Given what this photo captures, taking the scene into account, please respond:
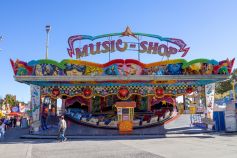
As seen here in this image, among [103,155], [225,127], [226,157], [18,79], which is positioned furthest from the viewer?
[225,127]

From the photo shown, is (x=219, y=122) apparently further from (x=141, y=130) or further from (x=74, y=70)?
(x=74, y=70)

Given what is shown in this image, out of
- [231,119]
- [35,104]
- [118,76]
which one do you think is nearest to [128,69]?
[118,76]

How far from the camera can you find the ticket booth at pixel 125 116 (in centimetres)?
2067

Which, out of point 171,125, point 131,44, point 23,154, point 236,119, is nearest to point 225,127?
point 236,119

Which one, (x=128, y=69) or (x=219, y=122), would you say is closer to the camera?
(x=128, y=69)

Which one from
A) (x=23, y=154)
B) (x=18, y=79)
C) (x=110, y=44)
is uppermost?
(x=110, y=44)

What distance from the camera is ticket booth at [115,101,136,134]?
20.7 meters

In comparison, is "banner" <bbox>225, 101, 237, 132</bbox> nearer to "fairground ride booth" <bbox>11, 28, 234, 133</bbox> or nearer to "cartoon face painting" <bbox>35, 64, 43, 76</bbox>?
"fairground ride booth" <bbox>11, 28, 234, 133</bbox>

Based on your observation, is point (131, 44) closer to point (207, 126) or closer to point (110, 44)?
point (110, 44)

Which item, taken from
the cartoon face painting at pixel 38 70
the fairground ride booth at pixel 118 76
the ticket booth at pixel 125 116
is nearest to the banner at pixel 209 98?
the fairground ride booth at pixel 118 76

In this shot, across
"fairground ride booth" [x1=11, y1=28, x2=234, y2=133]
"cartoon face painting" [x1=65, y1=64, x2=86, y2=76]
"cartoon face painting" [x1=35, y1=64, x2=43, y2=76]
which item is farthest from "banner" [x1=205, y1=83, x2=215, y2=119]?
"cartoon face painting" [x1=35, y1=64, x2=43, y2=76]

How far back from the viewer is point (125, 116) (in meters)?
20.9

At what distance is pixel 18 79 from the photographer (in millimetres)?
20781

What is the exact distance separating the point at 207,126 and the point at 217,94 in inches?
1681
